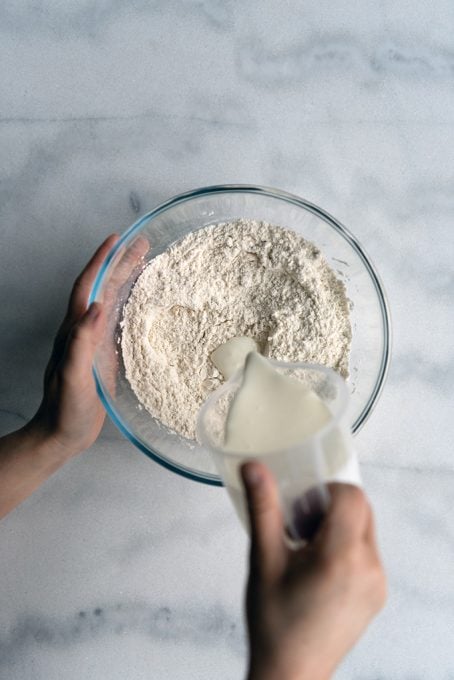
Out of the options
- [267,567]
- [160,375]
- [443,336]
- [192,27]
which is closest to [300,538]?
[267,567]

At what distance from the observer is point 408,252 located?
3.60 ft

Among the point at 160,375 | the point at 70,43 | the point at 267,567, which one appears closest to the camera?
the point at 267,567

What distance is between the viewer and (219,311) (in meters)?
1.02

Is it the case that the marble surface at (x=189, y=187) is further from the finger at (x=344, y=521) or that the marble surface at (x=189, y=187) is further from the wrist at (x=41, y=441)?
the finger at (x=344, y=521)

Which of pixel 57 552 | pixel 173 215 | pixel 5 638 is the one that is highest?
pixel 173 215

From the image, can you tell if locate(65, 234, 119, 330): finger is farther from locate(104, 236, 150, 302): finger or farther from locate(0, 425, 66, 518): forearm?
locate(0, 425, 66, 518): forearm

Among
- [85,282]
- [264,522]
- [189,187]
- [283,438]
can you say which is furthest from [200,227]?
[264,522]

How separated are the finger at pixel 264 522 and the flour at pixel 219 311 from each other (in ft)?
1.22

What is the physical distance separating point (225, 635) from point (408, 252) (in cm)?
68

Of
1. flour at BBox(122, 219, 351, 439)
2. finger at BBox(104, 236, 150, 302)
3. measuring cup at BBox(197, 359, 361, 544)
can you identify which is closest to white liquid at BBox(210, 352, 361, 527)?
measuring cup at BBox(197, 359, 361, 544)

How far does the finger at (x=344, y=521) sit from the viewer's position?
637mm

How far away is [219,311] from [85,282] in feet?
0.67

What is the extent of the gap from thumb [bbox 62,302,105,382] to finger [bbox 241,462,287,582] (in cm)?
36

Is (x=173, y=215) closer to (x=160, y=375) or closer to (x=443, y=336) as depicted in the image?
(x=160, y=375)
